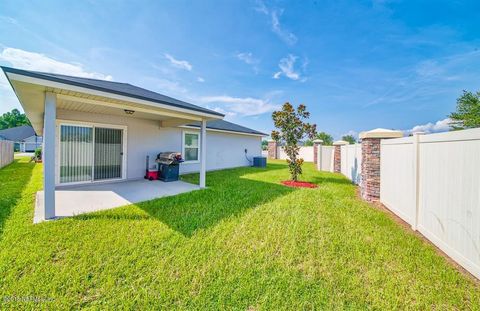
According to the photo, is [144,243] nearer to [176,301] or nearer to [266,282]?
[176,301]

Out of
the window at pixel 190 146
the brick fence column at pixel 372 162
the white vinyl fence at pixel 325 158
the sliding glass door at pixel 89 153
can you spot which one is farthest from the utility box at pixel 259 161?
the sliding glass door at pixel 89 153

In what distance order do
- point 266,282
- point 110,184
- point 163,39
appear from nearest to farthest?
point 266,282 < point 110,184 < point 163,39

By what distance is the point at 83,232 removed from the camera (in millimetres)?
3379

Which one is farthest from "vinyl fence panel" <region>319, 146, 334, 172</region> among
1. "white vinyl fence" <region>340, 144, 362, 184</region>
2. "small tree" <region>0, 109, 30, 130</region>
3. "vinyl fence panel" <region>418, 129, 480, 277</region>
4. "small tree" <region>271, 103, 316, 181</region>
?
"small tree" <region>0, 109, 30, 130</region>

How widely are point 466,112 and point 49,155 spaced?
24497 mm

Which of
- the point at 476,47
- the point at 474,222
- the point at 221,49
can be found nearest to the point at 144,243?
the point at 474,222

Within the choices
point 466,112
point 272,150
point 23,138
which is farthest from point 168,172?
point 23,138

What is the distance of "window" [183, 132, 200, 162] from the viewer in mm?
10089

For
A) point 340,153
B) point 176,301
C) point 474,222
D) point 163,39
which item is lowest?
point 176,301

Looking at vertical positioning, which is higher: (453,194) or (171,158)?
(171,158)

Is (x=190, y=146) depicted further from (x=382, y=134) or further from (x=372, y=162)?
(x=382, y=134)

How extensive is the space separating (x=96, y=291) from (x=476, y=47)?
13305 millimetres

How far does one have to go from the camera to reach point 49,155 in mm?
3770

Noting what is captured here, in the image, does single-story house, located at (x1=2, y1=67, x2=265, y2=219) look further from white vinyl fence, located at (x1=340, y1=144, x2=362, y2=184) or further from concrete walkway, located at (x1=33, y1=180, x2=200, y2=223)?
white vinyl fence, located at (x1=340, y1=144, x2=362, y2=184)
